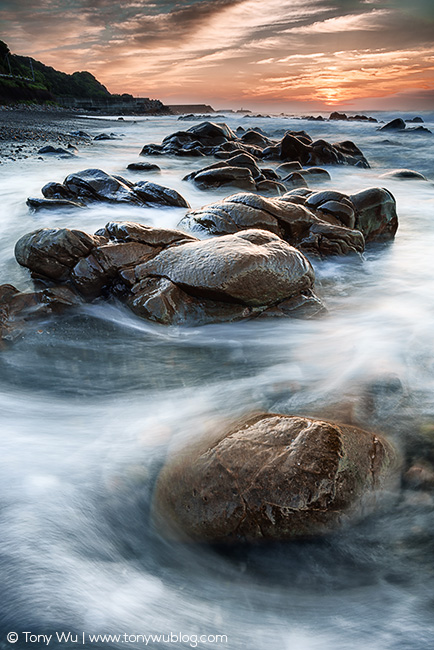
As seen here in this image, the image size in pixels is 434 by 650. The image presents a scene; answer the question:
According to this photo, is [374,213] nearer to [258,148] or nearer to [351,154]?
[351,154]

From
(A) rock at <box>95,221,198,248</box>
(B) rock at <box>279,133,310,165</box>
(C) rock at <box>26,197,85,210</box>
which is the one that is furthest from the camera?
(B) rock at <box>279,133,310,165</box>

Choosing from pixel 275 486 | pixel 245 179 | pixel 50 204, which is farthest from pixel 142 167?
pixel 275 486

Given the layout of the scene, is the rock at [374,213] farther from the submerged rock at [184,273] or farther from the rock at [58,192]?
the rock at [58,192]

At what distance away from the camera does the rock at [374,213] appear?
6.73m

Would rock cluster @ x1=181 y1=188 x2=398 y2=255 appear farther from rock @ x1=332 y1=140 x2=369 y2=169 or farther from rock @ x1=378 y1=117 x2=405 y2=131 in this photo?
rock @ x1=378 y1=117 x2=405 y2=131

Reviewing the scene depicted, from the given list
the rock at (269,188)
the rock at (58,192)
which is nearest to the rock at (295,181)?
the rock at (269,188)

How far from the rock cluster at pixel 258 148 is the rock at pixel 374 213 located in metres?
9.10

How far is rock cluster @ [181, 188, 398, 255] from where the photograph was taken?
5.62 m

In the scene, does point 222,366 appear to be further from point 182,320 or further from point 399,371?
point 399,371

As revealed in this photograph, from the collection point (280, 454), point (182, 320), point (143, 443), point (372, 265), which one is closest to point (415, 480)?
point (280, 454)

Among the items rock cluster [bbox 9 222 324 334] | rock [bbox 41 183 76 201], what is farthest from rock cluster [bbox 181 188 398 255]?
rock [bbox 41 183 76 201]

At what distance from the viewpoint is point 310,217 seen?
5961mm

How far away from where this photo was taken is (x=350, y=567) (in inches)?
81.3

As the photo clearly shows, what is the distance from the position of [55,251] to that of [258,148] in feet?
48.8
